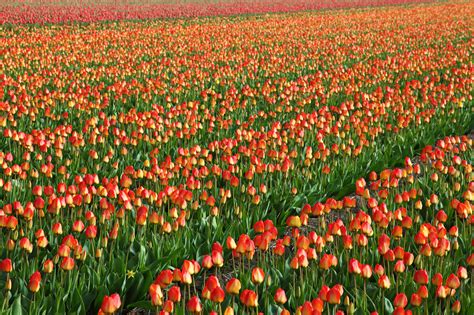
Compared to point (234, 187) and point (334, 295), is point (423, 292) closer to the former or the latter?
point (334, 295)

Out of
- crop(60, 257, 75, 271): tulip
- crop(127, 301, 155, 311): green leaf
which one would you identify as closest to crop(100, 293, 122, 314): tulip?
crop(60, 257, 75, 271): tulip

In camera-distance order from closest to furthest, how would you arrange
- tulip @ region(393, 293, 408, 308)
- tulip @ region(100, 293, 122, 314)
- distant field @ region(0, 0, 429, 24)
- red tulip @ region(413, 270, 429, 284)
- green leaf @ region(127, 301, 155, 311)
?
tulip @ region(100, 293, 122, 314), tulip @ region(393, 293, 408, 308), red tulip @ region(413, 270, 429, 284), green leaf @ region(127, 301, 155, 311), distant field @ region(0, 0, 429, 24)

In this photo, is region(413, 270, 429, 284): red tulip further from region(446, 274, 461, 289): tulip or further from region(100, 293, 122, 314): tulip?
region(100, 293, 122, 314): tulip

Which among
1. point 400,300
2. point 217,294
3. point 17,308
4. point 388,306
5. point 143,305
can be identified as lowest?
point 143,305

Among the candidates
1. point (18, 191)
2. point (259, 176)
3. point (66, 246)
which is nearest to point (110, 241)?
point (66, 246)

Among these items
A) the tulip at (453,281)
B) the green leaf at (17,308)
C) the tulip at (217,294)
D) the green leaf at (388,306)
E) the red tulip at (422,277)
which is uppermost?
the tulip at (217,294)

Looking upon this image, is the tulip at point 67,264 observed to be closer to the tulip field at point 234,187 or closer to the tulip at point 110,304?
the tulip field at point 234,187

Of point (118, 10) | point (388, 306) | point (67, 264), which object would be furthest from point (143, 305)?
point (118, 10)

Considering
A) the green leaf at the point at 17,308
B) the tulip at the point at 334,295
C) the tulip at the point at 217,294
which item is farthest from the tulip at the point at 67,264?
the tulip at the point at 334,295

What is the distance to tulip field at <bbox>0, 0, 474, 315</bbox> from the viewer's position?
3.24 meters

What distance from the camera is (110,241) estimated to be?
4.07 m

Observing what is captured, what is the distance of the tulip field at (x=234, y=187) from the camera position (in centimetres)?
324

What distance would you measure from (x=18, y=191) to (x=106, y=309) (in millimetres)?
2727

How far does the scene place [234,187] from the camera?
516cm
